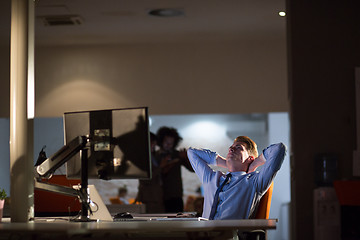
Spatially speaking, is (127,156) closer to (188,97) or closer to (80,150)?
(80,150)

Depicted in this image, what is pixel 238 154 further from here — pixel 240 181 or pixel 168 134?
pixel 168 134

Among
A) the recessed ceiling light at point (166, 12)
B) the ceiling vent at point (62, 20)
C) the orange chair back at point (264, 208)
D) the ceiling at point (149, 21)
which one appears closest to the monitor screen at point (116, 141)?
the orange chair back at point (264, 208)

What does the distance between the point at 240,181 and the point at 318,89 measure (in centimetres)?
133

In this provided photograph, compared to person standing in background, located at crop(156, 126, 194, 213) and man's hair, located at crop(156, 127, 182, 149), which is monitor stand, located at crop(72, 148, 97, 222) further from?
man's hair, located at crop(156, 127, 182, 149)

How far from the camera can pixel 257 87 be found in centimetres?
640

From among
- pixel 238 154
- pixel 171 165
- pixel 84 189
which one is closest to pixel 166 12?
pixel 238 154

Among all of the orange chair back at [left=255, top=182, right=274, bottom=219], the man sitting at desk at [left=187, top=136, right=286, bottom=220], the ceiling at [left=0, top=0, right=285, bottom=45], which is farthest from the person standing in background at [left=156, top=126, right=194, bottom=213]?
the orange chair back at [left=255, top=182, right=274, bottom=219]

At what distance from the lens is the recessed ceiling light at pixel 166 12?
5176 mm

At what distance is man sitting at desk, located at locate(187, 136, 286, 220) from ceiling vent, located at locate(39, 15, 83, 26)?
7.04 ft

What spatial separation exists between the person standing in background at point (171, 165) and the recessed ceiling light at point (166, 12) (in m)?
1.65

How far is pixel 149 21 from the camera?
5559 mm

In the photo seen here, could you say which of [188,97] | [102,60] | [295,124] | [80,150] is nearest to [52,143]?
[102,60]

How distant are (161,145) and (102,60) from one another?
4.12 ft

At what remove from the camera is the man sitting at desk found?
12.9 feet
